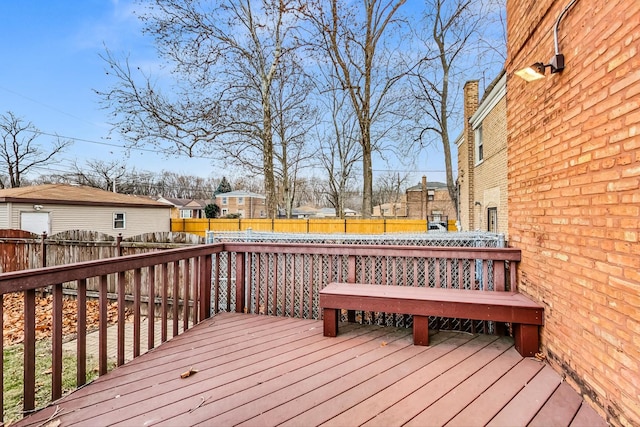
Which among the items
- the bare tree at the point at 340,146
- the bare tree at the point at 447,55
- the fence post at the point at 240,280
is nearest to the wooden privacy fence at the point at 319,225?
the bare tree at the point at 447,55

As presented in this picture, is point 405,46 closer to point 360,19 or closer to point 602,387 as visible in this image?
point 360,19

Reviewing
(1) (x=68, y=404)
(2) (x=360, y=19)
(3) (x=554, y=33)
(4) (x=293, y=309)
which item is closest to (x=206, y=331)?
(4) (x=293, y=309)

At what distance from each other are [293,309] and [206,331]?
971 mm

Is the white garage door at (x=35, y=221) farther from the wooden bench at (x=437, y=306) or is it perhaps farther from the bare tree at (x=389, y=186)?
the bare tree at (x=389, y=186)

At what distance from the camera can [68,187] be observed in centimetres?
1523

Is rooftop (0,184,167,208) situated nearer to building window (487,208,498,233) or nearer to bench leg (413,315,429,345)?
bench leg (413,315,429,345)

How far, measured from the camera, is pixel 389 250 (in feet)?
10.5

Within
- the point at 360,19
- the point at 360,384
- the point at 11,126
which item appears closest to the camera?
the point at 360,384

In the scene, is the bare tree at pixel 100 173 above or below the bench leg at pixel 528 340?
above

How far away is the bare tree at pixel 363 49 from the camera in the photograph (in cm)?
1076

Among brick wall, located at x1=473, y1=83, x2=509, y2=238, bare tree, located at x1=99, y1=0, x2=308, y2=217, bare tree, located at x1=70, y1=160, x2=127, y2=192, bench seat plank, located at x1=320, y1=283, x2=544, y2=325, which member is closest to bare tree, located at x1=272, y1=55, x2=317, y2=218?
bare tree, located at x1=99, y1=0, x2=308, y2=217

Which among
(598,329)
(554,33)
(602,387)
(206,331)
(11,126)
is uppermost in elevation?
(11,126)

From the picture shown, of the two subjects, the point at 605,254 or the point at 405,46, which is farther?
the point at 405,46

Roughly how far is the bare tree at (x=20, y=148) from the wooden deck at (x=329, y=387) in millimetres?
29810
